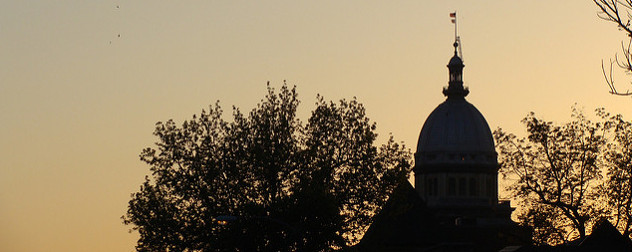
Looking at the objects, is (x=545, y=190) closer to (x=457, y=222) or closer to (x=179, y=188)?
(x=179, y=188)

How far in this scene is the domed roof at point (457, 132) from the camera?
180250mm

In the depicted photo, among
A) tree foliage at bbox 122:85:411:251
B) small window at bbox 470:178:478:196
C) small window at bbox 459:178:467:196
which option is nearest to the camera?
tree foliage at bbox 122:85:411:251

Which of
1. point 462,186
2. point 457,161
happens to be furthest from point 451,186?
point 457,161

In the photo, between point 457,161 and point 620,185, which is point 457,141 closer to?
point 457,161

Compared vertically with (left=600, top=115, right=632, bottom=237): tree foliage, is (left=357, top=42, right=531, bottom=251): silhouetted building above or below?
above

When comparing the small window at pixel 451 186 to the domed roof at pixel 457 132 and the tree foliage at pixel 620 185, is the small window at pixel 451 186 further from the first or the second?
the tree foliage at pixel 620 185

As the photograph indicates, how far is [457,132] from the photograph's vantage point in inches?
7116

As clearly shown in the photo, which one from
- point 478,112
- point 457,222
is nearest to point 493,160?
point 478,112

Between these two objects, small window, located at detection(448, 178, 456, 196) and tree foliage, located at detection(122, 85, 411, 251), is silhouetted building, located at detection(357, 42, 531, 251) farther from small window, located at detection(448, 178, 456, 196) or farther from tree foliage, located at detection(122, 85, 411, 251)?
tree foliage, located at detection(122, 85, 411, 251)

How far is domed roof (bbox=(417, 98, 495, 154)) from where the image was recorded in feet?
591

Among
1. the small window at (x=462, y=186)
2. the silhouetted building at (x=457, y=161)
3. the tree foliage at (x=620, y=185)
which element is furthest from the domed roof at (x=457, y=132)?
the tree foliage at (x=620, y=185)

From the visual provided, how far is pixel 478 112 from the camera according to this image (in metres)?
182

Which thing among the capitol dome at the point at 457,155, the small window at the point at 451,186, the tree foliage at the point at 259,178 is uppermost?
the capitol dome at the point at 457,155

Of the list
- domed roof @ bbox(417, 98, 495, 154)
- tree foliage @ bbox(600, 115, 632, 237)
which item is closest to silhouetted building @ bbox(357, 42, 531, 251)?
A: domed roof @ bbox(417, 98, 495, 154)
